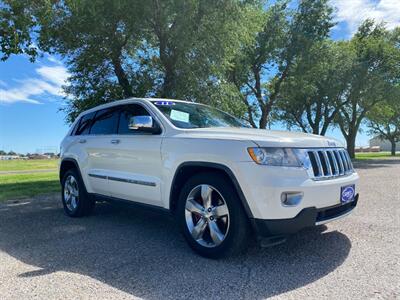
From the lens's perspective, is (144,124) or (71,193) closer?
(144,124)

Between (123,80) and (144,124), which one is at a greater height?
(123,80)

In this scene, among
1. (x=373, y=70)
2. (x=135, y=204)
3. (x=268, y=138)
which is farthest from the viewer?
(x=373, y=70)

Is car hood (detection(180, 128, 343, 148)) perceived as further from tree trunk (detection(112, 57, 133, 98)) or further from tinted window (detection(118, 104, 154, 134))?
tree trunk (detection(112, 57, 133, 98))

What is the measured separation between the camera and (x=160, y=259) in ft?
14.1

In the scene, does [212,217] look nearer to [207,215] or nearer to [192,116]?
[207,215]

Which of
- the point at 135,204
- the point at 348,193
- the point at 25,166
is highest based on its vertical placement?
the point at 348,193

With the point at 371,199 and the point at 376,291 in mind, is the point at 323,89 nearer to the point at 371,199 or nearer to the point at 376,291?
the point at 371,199

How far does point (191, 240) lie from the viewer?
4.40 metres

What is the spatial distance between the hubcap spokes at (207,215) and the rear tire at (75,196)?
2701 mm

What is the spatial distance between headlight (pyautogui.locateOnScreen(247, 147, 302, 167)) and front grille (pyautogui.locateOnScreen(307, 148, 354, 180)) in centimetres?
28

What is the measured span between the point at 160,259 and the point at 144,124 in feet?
5.67

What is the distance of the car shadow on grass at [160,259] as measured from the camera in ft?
11.5

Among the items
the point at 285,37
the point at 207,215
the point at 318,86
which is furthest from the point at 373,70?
the point at 207,215

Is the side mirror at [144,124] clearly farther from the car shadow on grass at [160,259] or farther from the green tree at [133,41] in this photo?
the green tree at [133,41]
